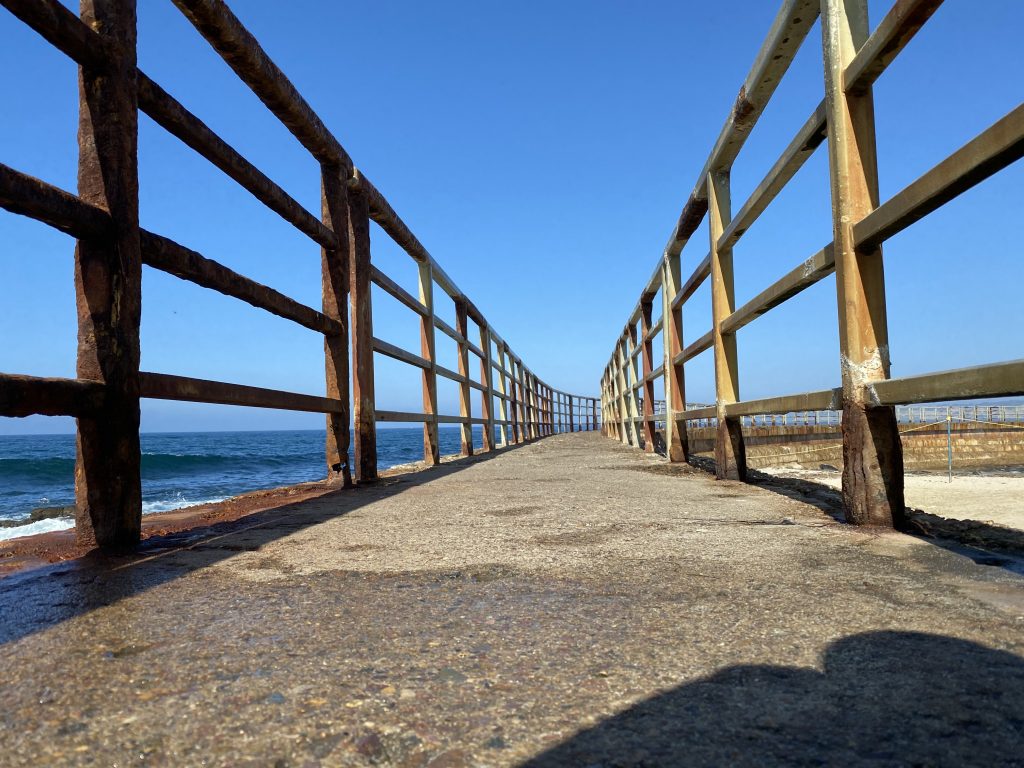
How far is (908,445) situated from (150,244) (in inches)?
996

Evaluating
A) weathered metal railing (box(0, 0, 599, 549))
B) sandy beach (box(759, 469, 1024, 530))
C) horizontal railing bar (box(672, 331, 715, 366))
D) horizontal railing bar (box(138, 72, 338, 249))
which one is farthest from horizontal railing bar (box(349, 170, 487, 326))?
sandy beach (box(759, 469, 1024, 530))

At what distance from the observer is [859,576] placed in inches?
50.9

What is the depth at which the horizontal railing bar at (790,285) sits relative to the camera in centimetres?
207

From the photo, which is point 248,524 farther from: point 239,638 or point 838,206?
point 838,206

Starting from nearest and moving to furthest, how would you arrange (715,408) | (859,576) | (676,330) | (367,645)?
(367,645) < (859,576) < (715,408) < (676,330)

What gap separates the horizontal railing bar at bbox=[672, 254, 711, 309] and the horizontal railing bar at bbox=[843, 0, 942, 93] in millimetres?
1831

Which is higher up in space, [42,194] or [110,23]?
[110,23]

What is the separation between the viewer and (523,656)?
912 mm

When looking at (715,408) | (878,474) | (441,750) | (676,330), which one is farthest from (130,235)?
(676,330)

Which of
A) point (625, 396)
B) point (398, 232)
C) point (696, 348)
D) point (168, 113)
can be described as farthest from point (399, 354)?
point (625, 396)

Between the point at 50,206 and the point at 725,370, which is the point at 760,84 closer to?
the point at 725,370

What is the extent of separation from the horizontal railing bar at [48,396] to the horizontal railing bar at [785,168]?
224 cm

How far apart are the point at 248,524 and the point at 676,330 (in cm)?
354

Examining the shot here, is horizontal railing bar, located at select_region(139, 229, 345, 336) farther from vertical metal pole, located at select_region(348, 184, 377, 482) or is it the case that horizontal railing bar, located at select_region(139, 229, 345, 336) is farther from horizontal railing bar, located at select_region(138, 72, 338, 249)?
vertical metal pole, located at select_region(348, 184, 377, 482)
